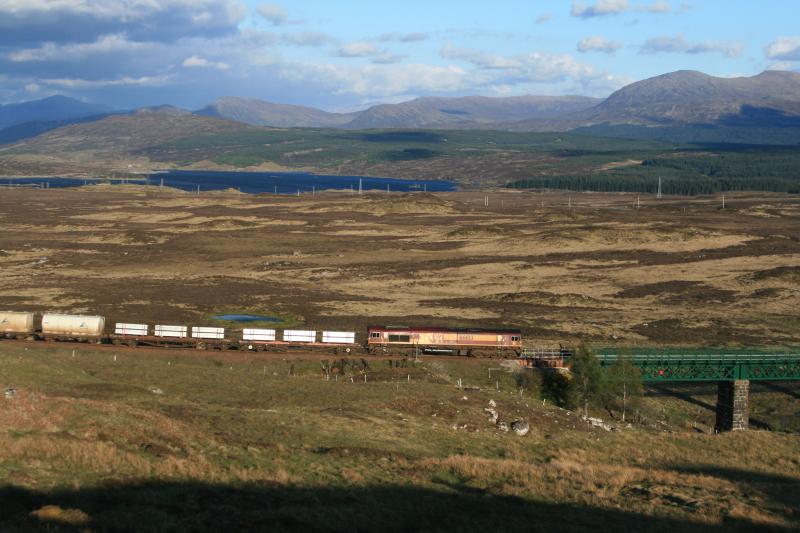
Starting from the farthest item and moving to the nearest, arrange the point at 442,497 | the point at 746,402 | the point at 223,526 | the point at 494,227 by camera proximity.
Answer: the point at 494,227
the point at 746,402
the point at 442,497
the point at 223,526

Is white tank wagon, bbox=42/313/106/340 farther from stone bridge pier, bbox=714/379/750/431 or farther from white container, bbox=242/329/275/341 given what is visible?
stone bridge pier, bbox=714/379/750/431

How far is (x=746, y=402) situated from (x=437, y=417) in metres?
27.8

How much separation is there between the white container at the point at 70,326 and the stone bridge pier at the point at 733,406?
4999 cm

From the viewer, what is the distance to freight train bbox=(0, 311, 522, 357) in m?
68.0

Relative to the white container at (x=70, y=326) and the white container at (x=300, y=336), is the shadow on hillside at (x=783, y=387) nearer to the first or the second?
the white container at (x=300, y=336)

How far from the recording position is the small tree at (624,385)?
193ft

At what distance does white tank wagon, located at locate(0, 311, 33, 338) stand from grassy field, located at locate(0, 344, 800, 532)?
15.2 metres

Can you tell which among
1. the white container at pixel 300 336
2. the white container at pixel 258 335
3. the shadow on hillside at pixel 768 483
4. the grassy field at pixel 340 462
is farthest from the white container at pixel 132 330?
the shadow on hillside at pixel 768 483

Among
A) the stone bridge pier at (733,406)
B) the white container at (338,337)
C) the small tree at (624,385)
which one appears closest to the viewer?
the small tree at (624,385)

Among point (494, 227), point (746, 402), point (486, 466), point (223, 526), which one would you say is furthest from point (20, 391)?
point (494, 227)

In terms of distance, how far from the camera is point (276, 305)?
91.1m

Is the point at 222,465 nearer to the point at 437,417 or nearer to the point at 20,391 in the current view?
the point at 20,391

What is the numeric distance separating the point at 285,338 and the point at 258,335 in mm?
2259

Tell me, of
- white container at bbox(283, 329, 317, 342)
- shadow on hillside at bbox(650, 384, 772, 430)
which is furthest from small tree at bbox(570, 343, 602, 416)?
white container at bbox(283, 329, 317, 342)
